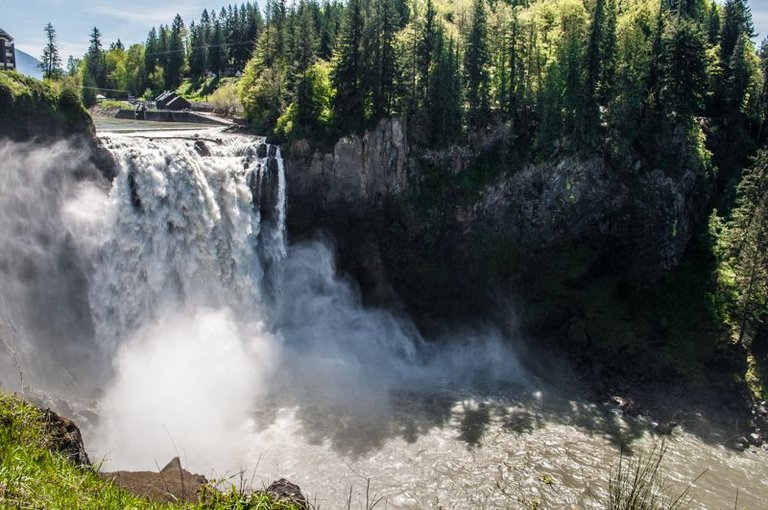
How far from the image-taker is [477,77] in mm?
37750

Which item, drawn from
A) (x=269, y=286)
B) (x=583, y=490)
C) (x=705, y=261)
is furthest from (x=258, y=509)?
(x=705, y=261)

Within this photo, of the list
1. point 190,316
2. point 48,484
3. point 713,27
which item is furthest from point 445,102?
point 713,27

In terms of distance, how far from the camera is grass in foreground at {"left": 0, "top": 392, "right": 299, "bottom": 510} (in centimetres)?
681

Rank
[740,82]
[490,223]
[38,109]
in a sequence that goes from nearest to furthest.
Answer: [38,109], [490,223], [740,82]

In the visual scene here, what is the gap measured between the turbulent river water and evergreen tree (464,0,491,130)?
14.5 metres

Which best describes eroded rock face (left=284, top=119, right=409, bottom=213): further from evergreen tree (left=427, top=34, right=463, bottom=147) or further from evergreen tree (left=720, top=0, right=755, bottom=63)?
evergreen tree (left=720, top=0, right=755, bottom=63)

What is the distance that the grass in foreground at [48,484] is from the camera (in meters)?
6.81

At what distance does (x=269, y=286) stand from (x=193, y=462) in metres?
13.8

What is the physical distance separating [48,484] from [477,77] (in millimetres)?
35670

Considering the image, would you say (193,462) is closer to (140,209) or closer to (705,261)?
(140,209)

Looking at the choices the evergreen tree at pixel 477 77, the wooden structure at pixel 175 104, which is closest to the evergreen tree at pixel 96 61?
the wooden structure at pixel 175 104

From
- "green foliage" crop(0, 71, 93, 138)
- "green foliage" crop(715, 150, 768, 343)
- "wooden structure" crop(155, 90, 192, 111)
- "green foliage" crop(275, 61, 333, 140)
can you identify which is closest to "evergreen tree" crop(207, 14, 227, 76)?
"wooden structure" crop(155, 90, 192, 111)

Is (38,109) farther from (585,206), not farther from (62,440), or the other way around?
(585,206)

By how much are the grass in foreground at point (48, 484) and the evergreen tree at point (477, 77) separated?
108 feet
